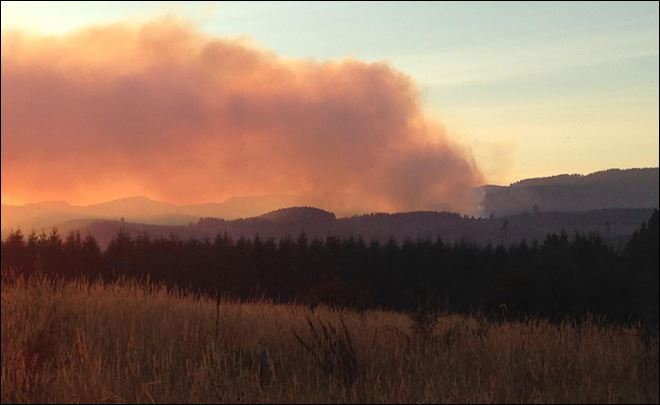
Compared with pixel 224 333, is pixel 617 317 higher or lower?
lower

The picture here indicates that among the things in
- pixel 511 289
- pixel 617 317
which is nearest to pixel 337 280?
pixel 511 289

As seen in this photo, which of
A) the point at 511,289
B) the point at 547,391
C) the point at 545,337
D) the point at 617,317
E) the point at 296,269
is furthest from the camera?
the point at 296,269

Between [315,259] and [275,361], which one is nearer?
[275,361]

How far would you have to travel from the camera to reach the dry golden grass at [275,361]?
8500mm

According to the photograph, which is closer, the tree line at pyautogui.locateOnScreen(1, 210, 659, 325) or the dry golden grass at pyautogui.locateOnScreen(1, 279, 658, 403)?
the dry golden grass at pyautogui.locateOnScreen(1, 279, 658, 403)

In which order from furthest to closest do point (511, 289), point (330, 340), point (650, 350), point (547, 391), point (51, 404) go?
point (511, 289) < point (650, 350) < point (330, 340) < point (547, 391) < point (51, 404)

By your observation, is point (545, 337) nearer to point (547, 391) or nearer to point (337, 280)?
point (547, 391)

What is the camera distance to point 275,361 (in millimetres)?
10336

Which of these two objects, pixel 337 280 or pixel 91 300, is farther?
pixel 337 280

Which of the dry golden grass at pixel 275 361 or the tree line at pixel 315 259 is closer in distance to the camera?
the dry golden grass at pixel 275 361

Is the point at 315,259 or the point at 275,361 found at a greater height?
the point at 275,361

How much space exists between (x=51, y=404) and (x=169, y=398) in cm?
111

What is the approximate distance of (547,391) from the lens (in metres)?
9.14

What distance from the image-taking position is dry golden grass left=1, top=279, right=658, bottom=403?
335 inches
